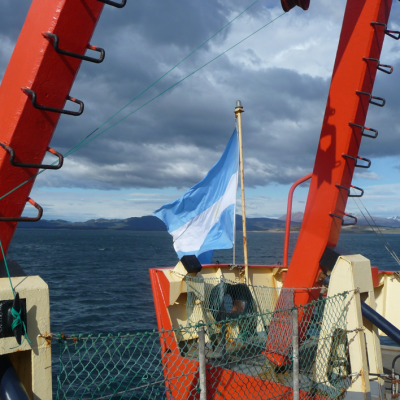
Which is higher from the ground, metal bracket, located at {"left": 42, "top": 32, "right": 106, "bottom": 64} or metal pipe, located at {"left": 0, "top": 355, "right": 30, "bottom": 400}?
metal bracket, located at {"left": 42, "top": 32, "right": 106, "bottom": 64}

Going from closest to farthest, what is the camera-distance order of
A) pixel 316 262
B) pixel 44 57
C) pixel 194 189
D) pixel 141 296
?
pixel 44 57 → pixel 316 262 → pixel 194 189 → pixel 141 296

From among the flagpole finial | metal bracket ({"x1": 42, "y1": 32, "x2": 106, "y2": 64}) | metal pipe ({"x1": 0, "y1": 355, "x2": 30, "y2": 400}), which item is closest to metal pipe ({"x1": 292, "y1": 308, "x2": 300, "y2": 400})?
metal pipe ({"x1": 0, "y1": 355, "x2": 30, "y2": 400})

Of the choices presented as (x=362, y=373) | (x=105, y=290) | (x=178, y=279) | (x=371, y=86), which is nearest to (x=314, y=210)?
(x=371, y=86)

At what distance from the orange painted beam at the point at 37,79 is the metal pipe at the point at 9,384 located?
1150 mm

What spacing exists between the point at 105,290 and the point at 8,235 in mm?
27038

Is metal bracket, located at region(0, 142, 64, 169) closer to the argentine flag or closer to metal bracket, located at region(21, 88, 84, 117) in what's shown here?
metal bracket, located at region(21, 88, 84, 117)

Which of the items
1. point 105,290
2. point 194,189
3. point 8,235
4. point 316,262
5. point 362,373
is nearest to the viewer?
point 8,235

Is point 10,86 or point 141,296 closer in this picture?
point 10,86

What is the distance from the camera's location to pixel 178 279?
7715 mm

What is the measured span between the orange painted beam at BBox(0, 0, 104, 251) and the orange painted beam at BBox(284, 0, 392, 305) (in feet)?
13.2

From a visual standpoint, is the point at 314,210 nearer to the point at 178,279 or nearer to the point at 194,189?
the point at 178,279

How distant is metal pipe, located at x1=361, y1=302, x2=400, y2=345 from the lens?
4.44 metres

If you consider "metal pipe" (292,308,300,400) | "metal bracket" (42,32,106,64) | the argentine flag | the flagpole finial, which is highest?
the flagpole finial

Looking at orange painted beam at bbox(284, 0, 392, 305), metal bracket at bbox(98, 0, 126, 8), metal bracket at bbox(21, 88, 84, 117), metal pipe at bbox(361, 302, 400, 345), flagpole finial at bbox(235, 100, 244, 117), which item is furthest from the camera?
flagpole finial at bbox(235, 100, 244, 117)
